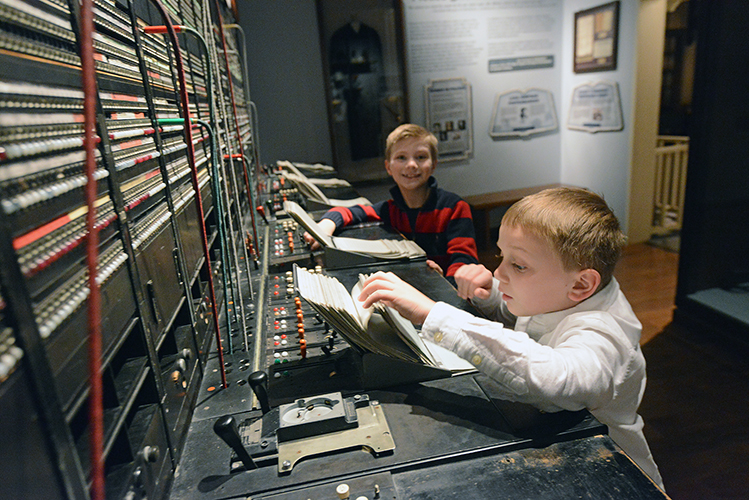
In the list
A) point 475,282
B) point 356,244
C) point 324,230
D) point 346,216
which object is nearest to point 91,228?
point 475,282

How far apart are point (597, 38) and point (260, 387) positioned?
477cm

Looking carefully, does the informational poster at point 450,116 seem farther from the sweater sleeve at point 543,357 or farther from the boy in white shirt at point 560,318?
the sweater sleeve at point 543,357

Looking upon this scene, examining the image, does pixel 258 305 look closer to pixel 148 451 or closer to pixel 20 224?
pixel 148 451

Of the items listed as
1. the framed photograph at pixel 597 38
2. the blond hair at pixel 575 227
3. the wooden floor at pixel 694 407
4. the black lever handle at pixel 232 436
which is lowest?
the wooden floor at pixel 694 407

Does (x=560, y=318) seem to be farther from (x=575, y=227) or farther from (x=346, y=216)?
(x=346, y=216)

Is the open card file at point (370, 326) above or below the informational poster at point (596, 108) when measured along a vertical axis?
below

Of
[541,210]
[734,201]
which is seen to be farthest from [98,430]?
[734,201]

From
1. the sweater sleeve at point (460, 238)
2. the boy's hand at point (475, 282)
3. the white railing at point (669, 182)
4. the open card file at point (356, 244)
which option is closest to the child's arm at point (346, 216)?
the open card file at point (356, 244)

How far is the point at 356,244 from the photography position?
187cm

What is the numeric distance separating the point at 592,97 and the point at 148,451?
5004 millimetres

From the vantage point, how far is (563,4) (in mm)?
4879

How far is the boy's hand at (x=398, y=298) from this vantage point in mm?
948

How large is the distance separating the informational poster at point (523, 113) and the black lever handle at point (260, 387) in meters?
4.70

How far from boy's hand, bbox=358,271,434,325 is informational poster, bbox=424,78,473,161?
4167mm
